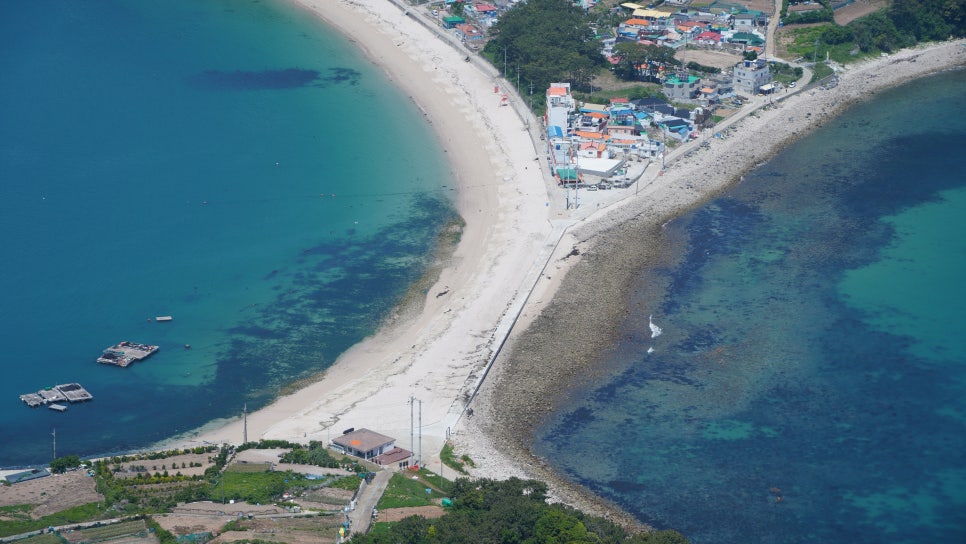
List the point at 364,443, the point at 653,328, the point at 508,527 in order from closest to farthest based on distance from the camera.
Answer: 1. the point at 508,527
2. the point at 364,443
3. the point at 653,328

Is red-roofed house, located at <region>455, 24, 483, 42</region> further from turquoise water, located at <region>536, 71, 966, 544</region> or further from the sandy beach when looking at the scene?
turquoise water, located at <region>536, 71, 966, 544</region>

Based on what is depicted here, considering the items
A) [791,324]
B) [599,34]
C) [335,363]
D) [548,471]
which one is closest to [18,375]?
[335,363]

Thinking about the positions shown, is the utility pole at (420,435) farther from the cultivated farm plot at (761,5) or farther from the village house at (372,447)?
the cultivated farm plot at (761,5)

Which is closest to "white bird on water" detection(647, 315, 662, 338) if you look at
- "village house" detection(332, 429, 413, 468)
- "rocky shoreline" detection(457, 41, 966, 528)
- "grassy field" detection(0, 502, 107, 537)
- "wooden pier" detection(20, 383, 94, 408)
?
"rocky shoreline" detection(457, 41, 966, 528)

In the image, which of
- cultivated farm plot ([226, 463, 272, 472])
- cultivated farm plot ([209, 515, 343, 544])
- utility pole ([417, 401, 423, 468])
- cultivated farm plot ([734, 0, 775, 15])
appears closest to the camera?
cultivated farm plot ([209, 515, 343, 544])

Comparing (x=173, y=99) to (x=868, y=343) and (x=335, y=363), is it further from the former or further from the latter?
(x=868, y=343)

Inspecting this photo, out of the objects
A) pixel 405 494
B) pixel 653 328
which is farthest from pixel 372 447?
pixel 653 328

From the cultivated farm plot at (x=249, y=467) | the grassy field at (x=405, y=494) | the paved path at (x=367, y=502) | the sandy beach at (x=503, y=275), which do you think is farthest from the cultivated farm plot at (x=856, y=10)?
the cultivated farm plot at (x=249, y=467)

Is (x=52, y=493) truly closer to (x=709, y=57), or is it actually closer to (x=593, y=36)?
→ (x=593, y=36)
